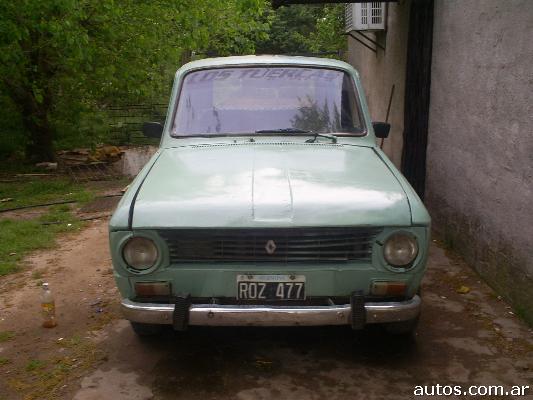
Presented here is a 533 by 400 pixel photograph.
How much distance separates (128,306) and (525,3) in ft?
11.2

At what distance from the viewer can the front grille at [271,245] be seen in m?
3.21

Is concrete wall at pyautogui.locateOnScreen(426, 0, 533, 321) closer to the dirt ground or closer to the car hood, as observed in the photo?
the dirt ground

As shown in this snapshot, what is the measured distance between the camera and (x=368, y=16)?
9.55 m

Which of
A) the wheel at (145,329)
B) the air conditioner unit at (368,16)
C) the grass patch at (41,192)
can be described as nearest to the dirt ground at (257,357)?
the wheel at (145,329)

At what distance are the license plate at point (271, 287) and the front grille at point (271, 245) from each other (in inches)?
3.9

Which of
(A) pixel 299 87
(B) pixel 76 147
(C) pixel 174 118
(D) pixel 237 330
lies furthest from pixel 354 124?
(B) pixel 76 147

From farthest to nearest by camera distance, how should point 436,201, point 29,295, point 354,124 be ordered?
1. point 436,201
2. point 29,295
3. point 354,124

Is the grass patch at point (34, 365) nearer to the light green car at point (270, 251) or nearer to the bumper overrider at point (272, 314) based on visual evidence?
the light green car at point (270, 251)

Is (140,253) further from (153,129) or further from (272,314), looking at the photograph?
(153,129)

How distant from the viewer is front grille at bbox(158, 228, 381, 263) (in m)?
3.21

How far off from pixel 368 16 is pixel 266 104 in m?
5.71

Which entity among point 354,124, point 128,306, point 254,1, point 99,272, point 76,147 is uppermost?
point 254,1

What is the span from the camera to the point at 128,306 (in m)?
3.36

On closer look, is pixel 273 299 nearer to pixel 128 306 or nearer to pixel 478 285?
pixel 128 306
